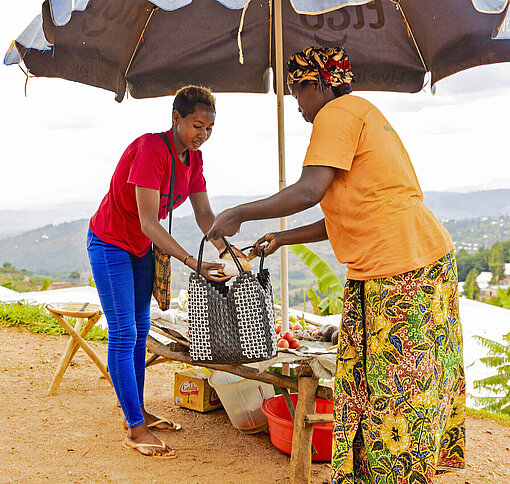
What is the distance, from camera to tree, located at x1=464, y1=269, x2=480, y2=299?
9.96 meters

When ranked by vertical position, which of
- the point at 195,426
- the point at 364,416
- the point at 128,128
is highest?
the point at 128,128

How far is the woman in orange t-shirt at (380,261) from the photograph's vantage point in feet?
6.95

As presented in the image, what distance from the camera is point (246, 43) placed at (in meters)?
4.24

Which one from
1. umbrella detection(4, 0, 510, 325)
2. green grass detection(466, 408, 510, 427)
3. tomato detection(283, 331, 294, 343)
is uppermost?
umbrella detection(4, 0, 510, 325)

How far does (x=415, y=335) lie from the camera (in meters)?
2.15

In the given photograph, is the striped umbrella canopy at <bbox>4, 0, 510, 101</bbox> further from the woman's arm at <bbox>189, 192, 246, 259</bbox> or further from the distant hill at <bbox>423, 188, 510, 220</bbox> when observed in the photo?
the distant hill at <bbox>423, 188, 510, 220</bbox>

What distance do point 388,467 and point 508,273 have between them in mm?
10338

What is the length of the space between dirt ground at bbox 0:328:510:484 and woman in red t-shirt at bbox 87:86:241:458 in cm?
20

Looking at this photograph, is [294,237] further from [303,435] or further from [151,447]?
[151,447]

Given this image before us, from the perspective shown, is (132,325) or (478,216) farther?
(478,216)

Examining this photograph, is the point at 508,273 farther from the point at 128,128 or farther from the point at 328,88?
the point at 128,128

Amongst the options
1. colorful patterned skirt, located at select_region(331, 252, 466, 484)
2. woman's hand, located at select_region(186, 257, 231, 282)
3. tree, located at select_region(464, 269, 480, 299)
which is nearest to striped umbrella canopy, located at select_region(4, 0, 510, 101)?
woman's hand, located at select_region(186, 257, 231, 282)

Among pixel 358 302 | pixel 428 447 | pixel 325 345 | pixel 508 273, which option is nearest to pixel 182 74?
pixel 325 345

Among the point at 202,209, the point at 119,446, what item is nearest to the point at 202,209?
the point at 202,209
